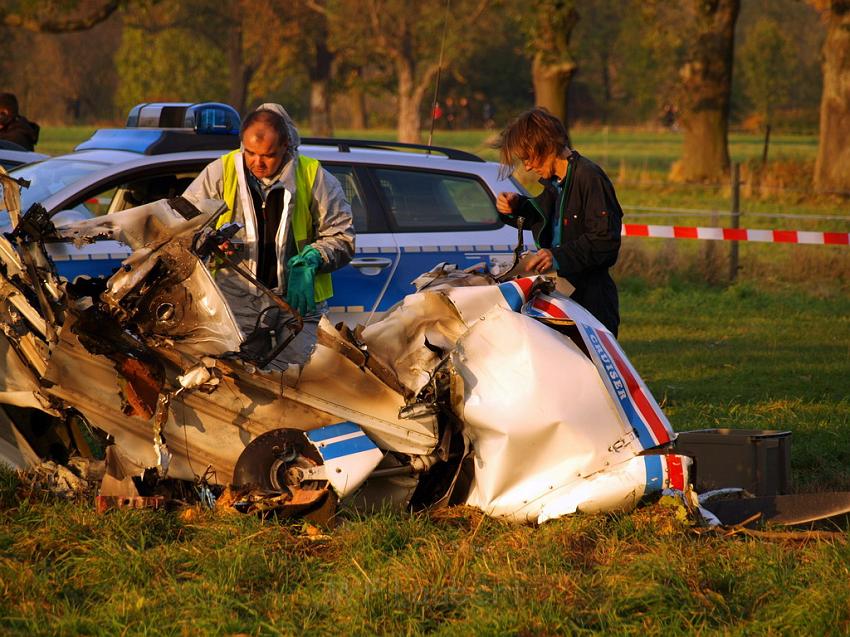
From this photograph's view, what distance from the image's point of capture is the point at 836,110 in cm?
2316

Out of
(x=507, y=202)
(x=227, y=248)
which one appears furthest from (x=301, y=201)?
(x=507, y=202)

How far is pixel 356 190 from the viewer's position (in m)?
7.74

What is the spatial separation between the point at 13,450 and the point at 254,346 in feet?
3.72

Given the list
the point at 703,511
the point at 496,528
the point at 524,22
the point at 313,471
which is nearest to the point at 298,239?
the point at 313,471

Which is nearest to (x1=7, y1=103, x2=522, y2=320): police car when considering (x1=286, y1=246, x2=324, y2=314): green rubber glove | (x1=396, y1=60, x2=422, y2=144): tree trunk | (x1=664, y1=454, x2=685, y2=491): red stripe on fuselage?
(x1=286, y1=246, x2=324, y2=314): green rubber glove

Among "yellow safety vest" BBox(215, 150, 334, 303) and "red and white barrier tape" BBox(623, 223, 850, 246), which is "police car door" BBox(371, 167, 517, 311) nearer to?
"yellow safety vest" BBox(215, 150, 334, 303)

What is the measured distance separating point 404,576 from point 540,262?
1.66 metres

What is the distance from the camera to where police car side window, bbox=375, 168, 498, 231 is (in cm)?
779

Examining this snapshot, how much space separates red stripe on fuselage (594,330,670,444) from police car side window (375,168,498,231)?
10.2ft

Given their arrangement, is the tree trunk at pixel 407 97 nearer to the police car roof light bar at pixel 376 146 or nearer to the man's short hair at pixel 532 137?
the police car roof light bar at pixel 376 146

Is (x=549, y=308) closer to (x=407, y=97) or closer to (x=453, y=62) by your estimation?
(x=407, y=97)

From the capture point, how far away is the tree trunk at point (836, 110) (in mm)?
22766

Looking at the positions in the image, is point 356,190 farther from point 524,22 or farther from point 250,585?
point 524,22

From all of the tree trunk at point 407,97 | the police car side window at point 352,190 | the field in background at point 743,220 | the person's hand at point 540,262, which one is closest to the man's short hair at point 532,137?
the field in background at point 743,220
